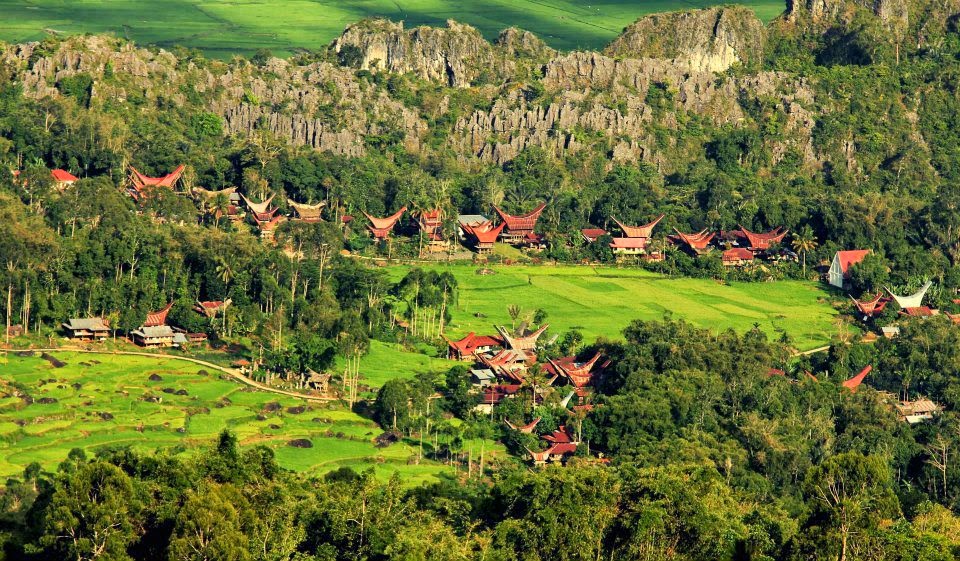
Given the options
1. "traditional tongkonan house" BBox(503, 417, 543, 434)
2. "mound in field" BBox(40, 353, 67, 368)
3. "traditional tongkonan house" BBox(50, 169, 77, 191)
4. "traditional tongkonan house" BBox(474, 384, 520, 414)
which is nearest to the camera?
"traditional tongkonan house" BBox(503, 417, 543, 434)

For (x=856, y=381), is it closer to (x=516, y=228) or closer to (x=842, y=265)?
(x=842, y=265)

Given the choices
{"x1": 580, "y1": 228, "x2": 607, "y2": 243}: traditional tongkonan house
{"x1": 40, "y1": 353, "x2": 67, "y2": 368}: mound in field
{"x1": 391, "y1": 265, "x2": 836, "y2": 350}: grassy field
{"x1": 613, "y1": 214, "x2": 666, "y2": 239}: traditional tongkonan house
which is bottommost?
{"x1": 40, "y1": 353, "x2": 67, "y2": 368}: mound in field

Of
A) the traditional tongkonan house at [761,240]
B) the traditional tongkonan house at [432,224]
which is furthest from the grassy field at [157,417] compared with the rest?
the traditional tongkonan house at [761,240]

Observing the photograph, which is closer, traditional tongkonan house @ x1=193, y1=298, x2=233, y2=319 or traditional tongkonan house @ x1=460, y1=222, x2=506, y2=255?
traditional tongkonan house @ x1=193, y1=298, x2=233, y2=319

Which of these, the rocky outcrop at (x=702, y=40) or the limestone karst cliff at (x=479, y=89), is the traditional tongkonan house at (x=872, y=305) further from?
the rocky outcrop at (x=702, y=40)

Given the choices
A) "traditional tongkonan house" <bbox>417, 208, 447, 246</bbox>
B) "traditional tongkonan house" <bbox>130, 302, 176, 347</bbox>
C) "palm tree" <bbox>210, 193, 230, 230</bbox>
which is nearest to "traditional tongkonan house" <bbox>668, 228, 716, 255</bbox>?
"traditional tongkonan house" <bbox>417, 208, 447, 246</bbox>

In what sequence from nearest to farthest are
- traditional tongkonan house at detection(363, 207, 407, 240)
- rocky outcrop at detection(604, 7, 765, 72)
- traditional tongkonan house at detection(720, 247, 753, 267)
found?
1. traditional tongkonan house at detection(363, 207, 407, 240)
2. traditional tongkonan house at detection(720, 247, 753, 267)
3. rocky outcrop at detection(604, 7, 765, 72)

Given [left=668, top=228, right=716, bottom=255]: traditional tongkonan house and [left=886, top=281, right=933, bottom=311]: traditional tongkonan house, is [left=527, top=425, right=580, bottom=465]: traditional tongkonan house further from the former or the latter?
[left=668, top=228, right=716, bottom=255]: traditional tongkonan house

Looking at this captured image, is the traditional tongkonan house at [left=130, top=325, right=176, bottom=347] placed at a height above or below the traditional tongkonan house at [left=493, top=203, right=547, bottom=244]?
below

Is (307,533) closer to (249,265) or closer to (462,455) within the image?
(462,455)
